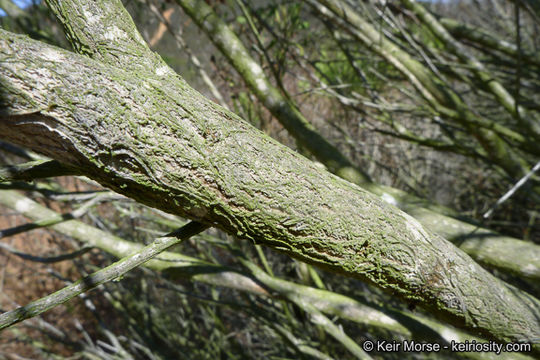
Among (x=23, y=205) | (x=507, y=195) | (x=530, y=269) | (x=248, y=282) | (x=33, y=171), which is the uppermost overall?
(x=507, y=195)

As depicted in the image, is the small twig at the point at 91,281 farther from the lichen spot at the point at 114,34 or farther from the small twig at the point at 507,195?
the small twig at the point at 507,195

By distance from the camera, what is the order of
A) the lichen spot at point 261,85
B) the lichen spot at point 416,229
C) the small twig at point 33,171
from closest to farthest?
the small twig at point 33,171, the lichen spot at point 416,229, the lichen spot at point 261,85

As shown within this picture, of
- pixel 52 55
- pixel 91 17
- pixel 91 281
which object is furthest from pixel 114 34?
pixel 91 281

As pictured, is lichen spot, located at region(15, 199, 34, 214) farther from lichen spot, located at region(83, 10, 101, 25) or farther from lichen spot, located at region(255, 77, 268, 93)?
lichen spot, located at region(83, 10, 101, 25)

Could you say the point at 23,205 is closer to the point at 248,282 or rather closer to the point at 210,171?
the point at 248,282

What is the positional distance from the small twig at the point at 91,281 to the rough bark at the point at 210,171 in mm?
61

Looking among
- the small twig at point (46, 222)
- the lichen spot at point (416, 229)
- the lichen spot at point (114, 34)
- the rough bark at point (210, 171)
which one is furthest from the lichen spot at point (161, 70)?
the small twig at point (46, 222)

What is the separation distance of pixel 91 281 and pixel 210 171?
29 centimetres

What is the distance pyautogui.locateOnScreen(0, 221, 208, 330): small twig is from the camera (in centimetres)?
69

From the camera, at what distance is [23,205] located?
1.80 metres

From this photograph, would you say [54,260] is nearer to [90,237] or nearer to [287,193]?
[90,237]

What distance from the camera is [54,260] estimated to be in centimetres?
161

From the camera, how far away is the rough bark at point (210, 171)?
0.63 m

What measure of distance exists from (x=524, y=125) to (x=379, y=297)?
1417 mm
